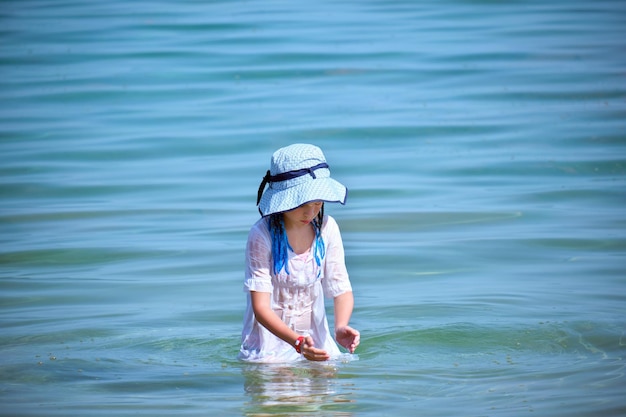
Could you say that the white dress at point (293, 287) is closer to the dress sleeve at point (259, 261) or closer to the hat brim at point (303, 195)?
the dress sleeve at point (259, 261)

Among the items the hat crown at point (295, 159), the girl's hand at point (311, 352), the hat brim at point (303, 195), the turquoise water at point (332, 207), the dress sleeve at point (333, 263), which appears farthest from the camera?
the turquoise water at point (332, 207)

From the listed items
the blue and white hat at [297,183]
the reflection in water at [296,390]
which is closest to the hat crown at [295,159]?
the blue and white hat at [297,183]

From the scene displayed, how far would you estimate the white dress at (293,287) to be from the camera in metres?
4.66

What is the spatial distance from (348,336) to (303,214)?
1.75 ft

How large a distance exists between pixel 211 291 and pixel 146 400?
7.95ft

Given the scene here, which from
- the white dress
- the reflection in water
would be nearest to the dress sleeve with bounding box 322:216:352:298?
the white dress

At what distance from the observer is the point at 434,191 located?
995cm

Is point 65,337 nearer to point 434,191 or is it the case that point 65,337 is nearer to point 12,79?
point 434,191

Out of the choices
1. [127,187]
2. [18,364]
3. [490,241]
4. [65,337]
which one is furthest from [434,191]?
[18,364]

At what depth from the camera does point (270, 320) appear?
456 cm

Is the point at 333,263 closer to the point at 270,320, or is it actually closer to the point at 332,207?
the point at 270,320

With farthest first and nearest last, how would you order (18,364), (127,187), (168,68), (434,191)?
(168,68), (127,187), (434,191), (18,364)

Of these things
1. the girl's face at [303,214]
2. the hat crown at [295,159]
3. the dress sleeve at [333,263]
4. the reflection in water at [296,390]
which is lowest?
the reflection in water at [296,390]

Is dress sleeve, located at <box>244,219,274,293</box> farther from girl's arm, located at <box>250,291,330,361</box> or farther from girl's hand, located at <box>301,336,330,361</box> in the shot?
girl's hand, located at <box>301,336,330,361</box>
